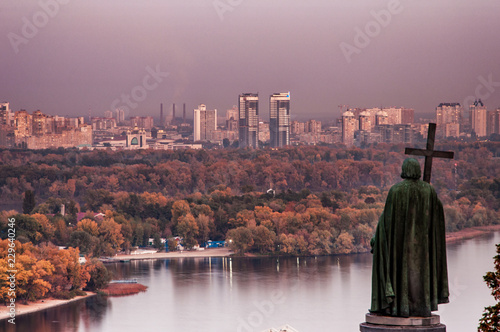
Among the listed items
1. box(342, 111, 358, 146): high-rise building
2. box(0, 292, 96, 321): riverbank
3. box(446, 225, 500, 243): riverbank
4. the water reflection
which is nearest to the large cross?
the water reflection

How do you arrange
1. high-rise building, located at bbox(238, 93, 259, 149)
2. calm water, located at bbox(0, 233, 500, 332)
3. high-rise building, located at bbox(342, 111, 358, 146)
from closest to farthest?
calm water, located at bbox(0, 233, 500, 332) < high-rise building, located at bbox(342, 111, 358, 146) < high-rise building, located at bbox(238, 93, 259, 149)

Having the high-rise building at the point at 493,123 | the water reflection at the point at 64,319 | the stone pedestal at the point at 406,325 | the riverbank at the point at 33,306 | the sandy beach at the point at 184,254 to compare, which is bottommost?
the water reflection at the point at 64,319

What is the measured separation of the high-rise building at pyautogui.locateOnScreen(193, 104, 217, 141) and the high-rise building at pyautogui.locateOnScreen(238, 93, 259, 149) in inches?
→ 148

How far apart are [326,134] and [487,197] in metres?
40.7

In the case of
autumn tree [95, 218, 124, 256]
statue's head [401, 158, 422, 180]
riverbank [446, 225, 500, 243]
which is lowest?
riverbank [446, 225, 500, 243]

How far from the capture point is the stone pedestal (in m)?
5.28

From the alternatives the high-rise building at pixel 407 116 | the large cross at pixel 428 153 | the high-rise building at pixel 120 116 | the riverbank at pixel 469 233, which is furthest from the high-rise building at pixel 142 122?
the large cross at pixel 428 153

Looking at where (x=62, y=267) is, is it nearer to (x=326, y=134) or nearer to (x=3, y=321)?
(x=3, y=321)

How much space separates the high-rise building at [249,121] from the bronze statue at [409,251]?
258ft

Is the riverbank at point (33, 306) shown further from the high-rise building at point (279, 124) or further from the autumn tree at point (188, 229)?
the high-rise building at point (279, 124)

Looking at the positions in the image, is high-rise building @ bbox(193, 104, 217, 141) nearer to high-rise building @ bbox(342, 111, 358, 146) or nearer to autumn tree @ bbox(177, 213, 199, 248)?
high-rise building @ bbox(342, 111, 358, 146)

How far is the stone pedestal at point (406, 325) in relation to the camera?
528 centimetres

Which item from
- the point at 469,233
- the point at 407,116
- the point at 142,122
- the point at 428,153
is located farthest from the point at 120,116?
the point at 428,153

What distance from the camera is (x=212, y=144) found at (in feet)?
303
